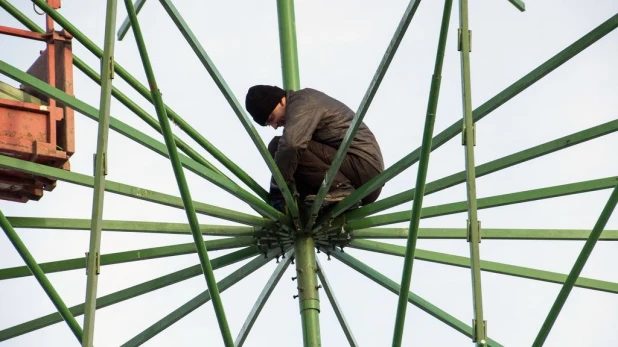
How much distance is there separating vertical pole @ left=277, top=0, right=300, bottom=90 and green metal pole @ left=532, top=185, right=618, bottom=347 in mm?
5525

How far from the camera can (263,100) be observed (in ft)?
57.5

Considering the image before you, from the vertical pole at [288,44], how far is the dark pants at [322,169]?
1836 millimetres

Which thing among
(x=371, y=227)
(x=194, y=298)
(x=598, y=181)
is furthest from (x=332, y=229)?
(x=598, y=181)

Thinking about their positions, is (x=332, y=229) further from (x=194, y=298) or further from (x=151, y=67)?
(x=151, y=67)

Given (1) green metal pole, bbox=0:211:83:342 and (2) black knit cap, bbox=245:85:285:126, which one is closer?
(1) green metal pole, bbox=0:211:83:342

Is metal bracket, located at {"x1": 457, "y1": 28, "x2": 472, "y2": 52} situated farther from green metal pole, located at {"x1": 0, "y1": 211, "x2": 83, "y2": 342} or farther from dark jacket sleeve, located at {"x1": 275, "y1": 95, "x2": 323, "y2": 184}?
green metal pole, located at {"x1": 0, "y1": 211, "x2": 83, "y2": 342}

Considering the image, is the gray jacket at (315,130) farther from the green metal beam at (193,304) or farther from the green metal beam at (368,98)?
the green metal beam at (193,304)

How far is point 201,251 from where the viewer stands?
1458 centimetres

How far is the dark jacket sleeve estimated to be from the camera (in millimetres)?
16734

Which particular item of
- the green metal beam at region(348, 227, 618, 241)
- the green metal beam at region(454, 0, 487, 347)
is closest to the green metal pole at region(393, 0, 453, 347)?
the green metal beam at region(454, 0, 487, 347)

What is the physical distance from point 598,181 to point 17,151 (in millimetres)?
5780

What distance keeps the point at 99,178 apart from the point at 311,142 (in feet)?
10.4

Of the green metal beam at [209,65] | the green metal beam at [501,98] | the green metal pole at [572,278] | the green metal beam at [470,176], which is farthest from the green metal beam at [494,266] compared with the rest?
the green metal pole at [572,278]

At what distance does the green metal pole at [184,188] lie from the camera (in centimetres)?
1449
